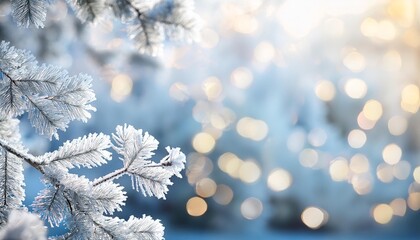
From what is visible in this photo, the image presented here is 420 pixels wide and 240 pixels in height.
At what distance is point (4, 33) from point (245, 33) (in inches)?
94.8

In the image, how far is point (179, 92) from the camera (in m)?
5.06

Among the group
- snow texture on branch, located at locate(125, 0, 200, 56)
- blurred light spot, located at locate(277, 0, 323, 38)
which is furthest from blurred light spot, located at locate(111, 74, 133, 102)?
snow texture on branch, located at locate(125, 0, 200, 56)

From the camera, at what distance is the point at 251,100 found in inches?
200

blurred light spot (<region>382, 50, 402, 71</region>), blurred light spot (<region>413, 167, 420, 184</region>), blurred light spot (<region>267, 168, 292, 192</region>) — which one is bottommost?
blurred light spot (<region>267, 168, 292, 192</region>)

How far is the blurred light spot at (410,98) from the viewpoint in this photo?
5094 mm

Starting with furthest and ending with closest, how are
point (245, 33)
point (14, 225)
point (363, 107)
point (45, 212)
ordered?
point (363, 107)
point (245, 33)
point (45, 212)
point (14, 225)

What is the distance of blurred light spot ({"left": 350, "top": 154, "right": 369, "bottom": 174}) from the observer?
5145mm

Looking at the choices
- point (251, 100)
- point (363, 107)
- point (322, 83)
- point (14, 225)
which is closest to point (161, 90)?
point (251, 100)

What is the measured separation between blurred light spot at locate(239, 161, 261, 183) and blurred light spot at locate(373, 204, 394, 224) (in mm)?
1181

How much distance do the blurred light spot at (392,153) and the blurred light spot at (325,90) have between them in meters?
0.72

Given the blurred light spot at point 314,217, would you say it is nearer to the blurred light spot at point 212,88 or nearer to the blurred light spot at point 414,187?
the blurred light spot at point 414,187

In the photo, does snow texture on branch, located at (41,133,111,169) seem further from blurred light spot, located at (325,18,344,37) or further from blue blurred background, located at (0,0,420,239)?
blurred light spot, located at (325,18,344,37)

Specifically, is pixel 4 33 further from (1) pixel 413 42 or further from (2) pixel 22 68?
(1) pixel 413 42

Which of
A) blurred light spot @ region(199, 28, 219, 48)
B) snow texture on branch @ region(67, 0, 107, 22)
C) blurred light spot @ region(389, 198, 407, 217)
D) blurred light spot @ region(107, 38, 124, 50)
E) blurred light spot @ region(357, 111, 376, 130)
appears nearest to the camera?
snow texture on branch @ region(67, 0, 107, 22)
